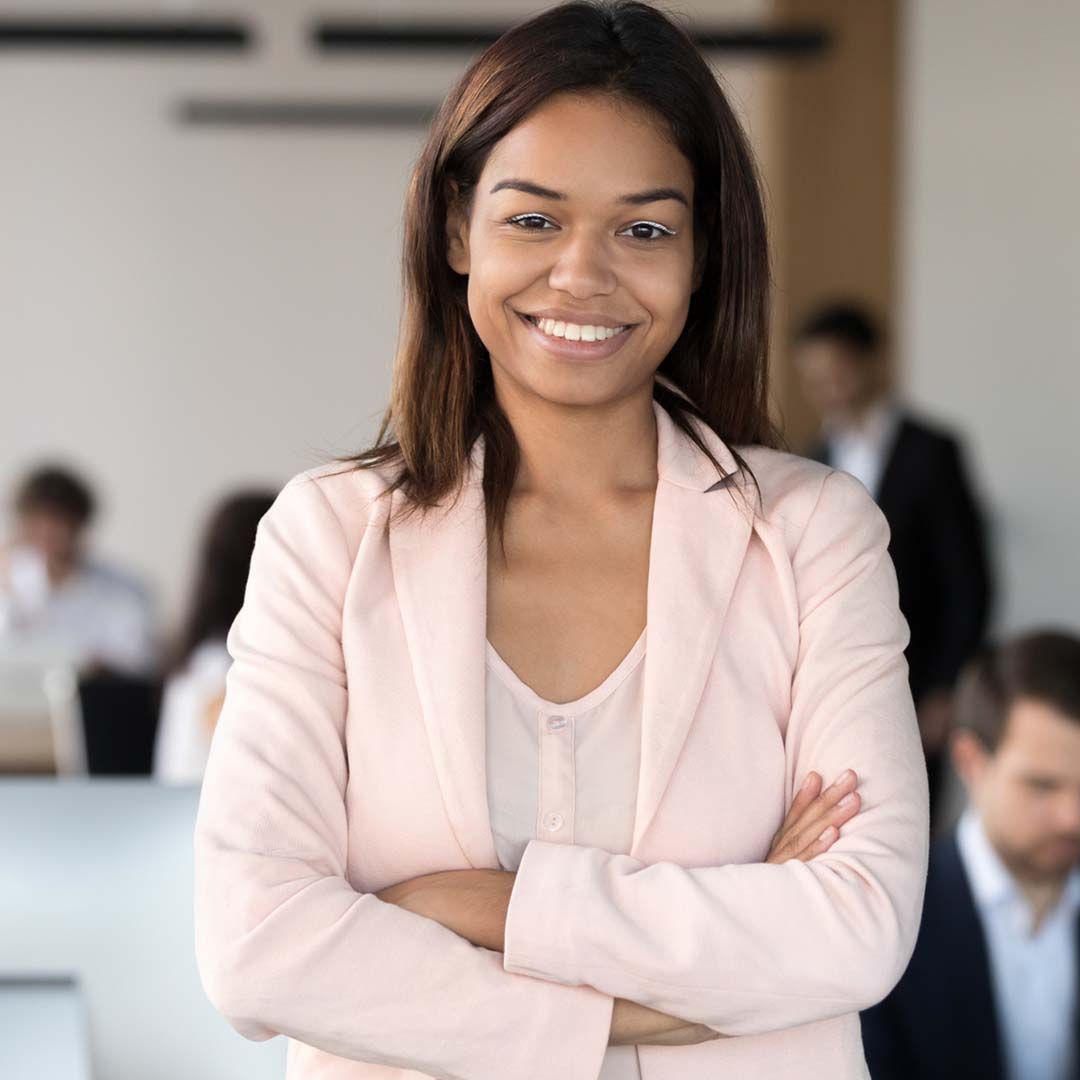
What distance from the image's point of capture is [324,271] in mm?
8414

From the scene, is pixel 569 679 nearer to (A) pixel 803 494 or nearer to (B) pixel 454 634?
(B) pixel 454 634

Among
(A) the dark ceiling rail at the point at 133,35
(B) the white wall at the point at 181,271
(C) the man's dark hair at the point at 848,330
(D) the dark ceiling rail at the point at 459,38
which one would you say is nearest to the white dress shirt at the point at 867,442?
(C) the man's dark hair at the point at 848,330

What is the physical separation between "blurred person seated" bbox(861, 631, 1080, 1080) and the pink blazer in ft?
4.21

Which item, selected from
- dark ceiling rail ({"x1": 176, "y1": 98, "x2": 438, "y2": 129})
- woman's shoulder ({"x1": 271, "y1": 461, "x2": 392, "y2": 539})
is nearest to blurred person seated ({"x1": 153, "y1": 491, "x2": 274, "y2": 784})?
woman's shoulder ({"x1": 271, "y1": 461, "x2": 392, "y2": 539})

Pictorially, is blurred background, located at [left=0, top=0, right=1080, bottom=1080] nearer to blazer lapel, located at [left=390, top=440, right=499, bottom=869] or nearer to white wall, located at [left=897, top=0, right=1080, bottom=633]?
white wall, located at [left=897, top=0, right=1080, bottom=633]

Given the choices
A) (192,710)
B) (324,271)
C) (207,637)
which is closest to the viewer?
(192,710)

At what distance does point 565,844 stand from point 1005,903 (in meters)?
1.82

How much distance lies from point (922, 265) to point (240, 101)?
3191mm

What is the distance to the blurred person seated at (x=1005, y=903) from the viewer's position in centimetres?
291

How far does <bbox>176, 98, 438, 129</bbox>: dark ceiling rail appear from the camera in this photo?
27.2 ft

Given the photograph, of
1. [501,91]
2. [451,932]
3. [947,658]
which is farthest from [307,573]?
[947,658]

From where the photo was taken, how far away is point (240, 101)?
8.41 meters

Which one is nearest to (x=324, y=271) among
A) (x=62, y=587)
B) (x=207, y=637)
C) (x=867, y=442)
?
(x=62, y=587)

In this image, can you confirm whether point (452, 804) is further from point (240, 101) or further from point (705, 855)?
point (240, 101)
